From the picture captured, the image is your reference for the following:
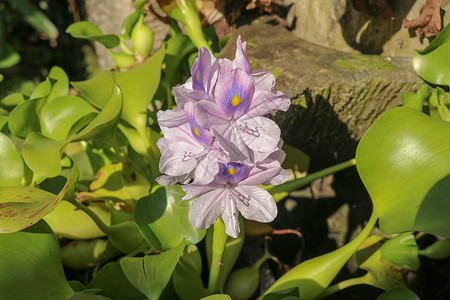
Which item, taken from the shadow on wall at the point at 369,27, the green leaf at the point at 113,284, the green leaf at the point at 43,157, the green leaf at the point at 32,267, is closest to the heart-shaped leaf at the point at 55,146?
the green leaf at the point at 43,157

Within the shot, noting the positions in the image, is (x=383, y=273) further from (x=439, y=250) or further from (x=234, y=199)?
(x=234, y=199)

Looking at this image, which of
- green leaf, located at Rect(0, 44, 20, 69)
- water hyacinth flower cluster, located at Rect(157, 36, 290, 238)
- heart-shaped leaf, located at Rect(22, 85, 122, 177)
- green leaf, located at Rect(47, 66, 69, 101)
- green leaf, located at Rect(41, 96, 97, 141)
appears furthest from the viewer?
green leaf, located at Rect(0, 44, 20, 69)

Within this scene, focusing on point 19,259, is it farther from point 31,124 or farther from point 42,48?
point 42,48

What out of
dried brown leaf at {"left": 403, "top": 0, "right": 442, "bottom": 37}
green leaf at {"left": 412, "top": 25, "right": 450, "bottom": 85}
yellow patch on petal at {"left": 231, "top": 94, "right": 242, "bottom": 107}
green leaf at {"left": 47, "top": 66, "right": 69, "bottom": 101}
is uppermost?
yellow patch on petal at {"left": 231, "top": 94, "right": 242, "bottom": 107}

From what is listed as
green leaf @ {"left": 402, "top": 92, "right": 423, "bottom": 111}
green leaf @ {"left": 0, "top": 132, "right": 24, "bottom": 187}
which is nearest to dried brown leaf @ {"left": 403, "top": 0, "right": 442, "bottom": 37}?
green leaf @ {"left": 402, "top": 92, "right": 423, "bottom": 111}

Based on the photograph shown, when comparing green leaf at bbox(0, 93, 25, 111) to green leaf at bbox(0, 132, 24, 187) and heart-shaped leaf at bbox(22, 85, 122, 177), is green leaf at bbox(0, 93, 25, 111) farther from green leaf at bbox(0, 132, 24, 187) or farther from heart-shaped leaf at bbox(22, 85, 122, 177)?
heart-shaped leaf at bbox(22, 85, 122, 177)

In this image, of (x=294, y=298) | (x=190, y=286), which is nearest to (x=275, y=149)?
(x=294, y=298)

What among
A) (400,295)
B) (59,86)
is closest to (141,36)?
(59,86)
